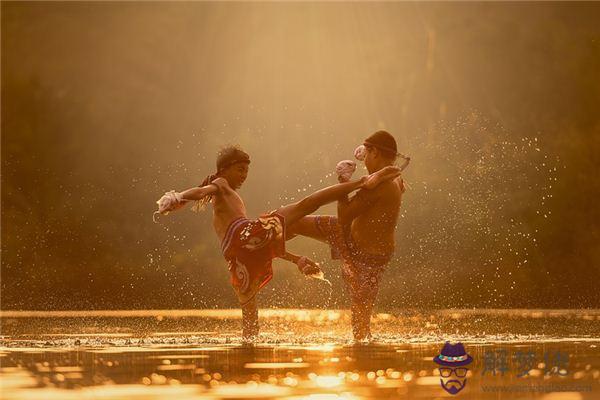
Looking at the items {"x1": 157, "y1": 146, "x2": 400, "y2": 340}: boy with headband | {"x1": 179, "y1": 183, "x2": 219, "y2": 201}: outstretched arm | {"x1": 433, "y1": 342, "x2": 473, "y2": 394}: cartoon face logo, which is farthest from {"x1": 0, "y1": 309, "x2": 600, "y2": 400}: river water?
{"x1": 179, "y1": 183, "x2": 219, "y2": 201}: outstretched arm

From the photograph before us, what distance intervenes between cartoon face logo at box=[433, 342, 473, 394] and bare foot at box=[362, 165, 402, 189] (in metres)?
2.20

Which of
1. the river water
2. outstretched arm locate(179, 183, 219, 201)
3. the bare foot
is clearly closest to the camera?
the river water

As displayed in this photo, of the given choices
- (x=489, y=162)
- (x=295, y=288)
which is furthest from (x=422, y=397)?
(x=295, y=288)

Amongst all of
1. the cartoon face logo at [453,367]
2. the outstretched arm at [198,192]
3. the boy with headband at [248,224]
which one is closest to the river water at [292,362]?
the cartoon face logo at [453,367]

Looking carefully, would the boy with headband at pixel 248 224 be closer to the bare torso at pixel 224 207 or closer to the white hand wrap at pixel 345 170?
the bare torso at pixel 224 207

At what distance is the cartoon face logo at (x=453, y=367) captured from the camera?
689cm

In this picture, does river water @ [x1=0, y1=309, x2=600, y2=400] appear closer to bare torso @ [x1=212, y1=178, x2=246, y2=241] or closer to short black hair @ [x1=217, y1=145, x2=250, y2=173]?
bare torso @ [x1=212, y1=178, x2=246, y2=241]

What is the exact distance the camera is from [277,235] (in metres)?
10.7

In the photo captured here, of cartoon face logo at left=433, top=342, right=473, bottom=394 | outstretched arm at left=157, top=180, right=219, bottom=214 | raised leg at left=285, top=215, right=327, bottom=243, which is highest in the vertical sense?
outstretched arm at left=157, top=180, right=219, bottom=214

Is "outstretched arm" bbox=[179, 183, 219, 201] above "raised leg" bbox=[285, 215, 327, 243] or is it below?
above

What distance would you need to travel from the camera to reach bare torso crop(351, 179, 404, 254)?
11062 mm

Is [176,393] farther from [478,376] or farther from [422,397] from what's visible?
[478,376]

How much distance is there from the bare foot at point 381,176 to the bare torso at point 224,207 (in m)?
1.04

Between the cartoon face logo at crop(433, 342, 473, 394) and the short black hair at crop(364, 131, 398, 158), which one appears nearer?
the cartoon face logo at crop(433, 342, 473, 394)
